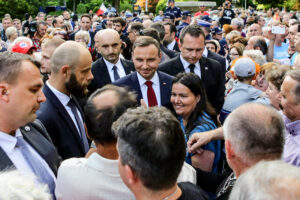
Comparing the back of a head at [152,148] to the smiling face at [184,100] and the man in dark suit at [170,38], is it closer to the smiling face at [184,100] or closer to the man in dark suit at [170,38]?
the smiling face at [184,100]

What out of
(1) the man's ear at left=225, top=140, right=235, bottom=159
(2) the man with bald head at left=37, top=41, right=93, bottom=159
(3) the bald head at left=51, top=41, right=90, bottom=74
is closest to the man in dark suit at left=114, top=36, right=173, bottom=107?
(2) the man with bald head at left=37, top=41, right=93, bottom=159

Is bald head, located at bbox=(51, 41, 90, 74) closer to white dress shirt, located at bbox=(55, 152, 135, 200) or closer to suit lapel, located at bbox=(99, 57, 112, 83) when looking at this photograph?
white dress shirt, located at bbox=(55, 152, 135, 200)

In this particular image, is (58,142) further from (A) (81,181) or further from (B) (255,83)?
(B) (255,83)

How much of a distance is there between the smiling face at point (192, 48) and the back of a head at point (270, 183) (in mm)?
3783

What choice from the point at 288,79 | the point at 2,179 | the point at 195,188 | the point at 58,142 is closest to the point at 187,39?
the point at 288,79

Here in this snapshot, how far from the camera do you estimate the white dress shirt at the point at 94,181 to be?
73.5 inches

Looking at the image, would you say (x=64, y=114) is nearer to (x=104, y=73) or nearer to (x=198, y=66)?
(x=104, y=73)

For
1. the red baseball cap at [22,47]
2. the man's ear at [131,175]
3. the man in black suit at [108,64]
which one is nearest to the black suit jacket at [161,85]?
the man in black suit at [108,64]

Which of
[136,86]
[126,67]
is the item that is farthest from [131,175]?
[126,67]

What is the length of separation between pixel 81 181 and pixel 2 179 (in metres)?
0.68

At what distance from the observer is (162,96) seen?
13.6 ft

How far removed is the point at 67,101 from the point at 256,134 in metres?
1.92

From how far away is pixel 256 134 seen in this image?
189 centimetres

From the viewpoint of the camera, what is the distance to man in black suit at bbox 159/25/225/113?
4.85m
